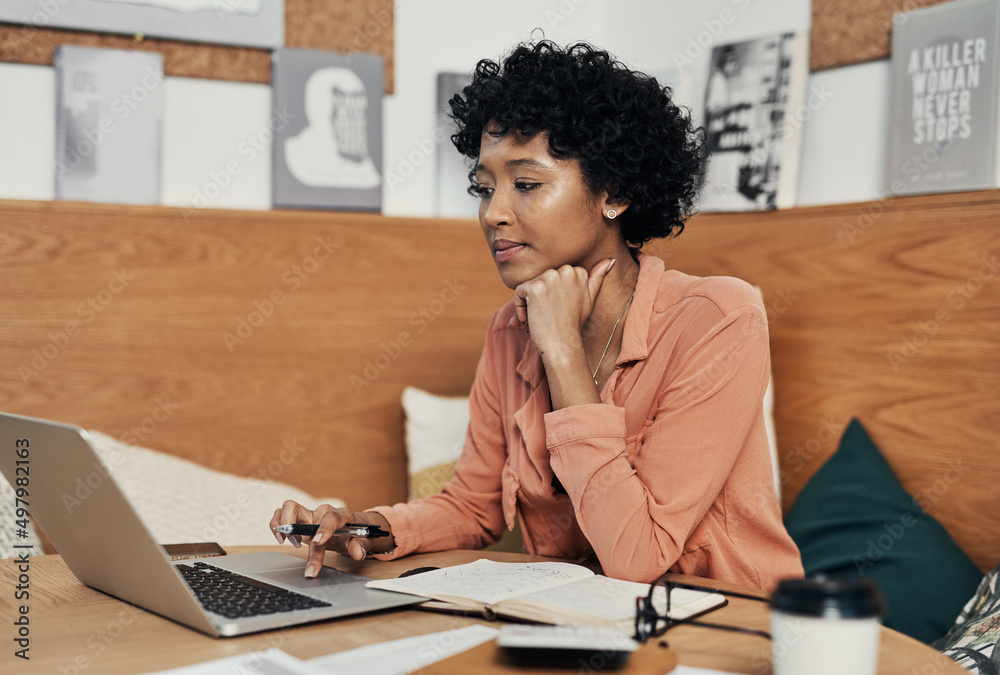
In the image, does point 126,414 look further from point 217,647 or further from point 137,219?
point 217,647

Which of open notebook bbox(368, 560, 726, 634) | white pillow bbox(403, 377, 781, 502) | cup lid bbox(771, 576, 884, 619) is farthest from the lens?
white pillow bbox(403, 377, 781, 502)

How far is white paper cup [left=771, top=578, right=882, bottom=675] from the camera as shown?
63 cm

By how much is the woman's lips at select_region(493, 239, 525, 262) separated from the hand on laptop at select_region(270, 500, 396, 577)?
45 centimetres

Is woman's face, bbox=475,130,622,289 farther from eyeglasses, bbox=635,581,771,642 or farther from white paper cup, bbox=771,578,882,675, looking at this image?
white paper cup, bbox=771,578,882,675

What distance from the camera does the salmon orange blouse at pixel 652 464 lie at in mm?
1153

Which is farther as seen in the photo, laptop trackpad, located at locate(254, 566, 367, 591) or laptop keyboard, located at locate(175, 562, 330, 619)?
laptop trackpad, located at locate(254, 566, 367, 591)

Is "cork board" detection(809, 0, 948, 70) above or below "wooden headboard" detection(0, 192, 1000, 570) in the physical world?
above

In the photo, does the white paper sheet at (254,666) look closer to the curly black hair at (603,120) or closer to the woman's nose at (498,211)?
the woman's nose at (498,211)

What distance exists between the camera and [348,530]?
1154 mm

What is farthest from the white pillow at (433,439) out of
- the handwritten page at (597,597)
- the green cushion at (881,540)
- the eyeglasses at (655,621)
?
the eyeglasses at (655,621)

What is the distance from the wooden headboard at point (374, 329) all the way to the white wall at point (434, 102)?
0.40 ft

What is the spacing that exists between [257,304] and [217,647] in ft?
4.58

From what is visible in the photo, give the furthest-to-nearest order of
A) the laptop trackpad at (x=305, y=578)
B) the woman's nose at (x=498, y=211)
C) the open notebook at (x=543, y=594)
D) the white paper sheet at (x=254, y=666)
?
the woman's nose at (x=498, y=211) → the laptop trackpad at (x=305, y=578) → the open notebook at (x=543, y=594) → the white paper sheet at (x=254, y=666)

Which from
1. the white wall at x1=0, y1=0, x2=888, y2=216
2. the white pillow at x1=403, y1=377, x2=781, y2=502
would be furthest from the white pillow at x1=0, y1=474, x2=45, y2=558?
the white pillow at x1=403, y1=377, x2=781, y2=502
